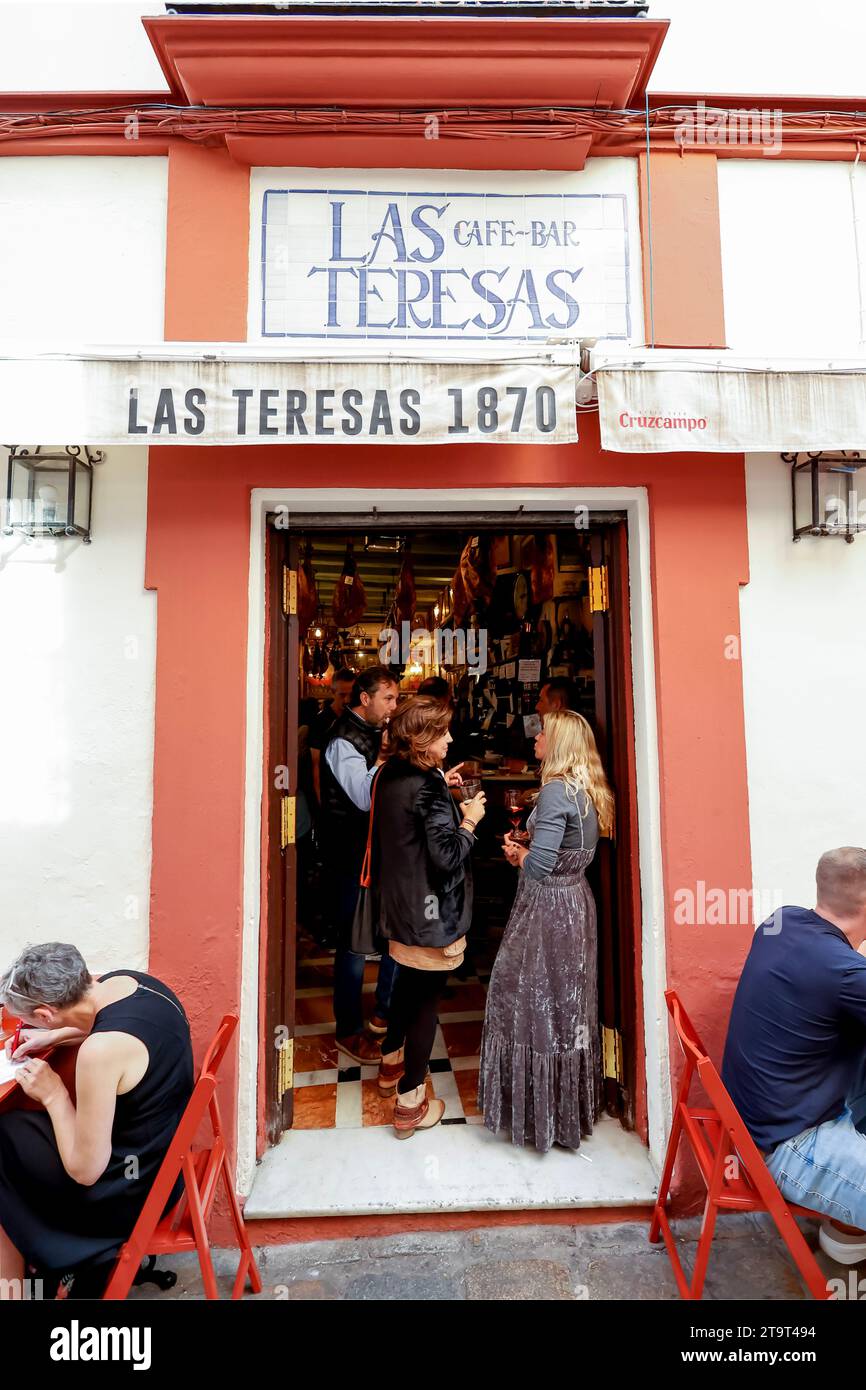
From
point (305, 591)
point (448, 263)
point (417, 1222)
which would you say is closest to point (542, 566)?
point (305, 591)

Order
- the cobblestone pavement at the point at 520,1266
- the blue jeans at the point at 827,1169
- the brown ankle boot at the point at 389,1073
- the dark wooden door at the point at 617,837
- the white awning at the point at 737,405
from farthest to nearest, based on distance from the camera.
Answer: the brown ankle boot at the point at 389,1073 → the dark wooden door at the point at 617,837 → the white awning at the point at 737,405 → the cobblestone pavement at the point at 520,1266 → the blue jeans at the point at 827,1169

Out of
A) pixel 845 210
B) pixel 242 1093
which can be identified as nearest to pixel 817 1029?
pixel 242 1093

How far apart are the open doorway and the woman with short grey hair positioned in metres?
0.87

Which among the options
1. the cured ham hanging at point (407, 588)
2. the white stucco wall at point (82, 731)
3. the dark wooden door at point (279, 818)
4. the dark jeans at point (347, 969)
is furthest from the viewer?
the cured ham hanging at point (407, 588)

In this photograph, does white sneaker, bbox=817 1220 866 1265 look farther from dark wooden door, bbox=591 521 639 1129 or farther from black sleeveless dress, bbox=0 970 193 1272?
black sleeveless dress, bbox=0 970 193 1272

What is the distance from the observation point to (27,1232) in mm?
2234

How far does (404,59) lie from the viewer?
9.75ft

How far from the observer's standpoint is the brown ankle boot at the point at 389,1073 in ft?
12.1

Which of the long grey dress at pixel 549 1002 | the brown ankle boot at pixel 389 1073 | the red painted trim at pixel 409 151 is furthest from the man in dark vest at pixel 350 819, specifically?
the red painted trim at pixel 409 151

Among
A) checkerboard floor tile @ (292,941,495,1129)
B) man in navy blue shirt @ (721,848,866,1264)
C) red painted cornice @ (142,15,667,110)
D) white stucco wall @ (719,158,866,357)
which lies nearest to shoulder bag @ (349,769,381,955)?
checkerboard floor tile @ (292,941,495,1129)

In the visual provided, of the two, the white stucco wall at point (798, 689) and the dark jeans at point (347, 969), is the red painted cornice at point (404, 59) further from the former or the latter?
the dark jeans at point (347, 969)

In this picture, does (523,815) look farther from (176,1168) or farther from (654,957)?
(176,1168)

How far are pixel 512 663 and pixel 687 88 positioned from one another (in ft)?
14.1

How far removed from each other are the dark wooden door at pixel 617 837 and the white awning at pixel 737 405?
1.96ft
